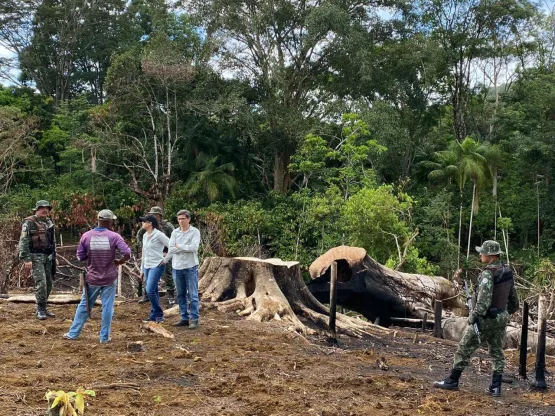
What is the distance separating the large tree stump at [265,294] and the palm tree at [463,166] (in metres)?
23.5

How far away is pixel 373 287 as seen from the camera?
12273 mm

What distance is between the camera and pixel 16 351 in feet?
23.4

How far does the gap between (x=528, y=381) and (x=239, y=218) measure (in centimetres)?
2011

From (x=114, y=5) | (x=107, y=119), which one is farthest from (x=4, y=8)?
(x=107, y=119)

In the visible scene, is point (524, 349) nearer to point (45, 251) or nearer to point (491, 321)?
point (491, 321)

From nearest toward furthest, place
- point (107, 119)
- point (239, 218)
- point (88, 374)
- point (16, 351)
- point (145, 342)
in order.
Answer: point (88, 374), point (16, 351), point (145, 342), point (239, 218), point (107, 119)

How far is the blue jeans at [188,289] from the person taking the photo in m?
9.05

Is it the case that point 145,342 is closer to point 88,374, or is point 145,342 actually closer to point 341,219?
point 88,374

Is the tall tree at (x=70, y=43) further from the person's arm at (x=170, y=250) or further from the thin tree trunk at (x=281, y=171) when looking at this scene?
the person's arm at (x=170, y=250)

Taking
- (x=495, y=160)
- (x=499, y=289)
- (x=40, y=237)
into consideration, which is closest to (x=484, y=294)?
(x=499, y=289)

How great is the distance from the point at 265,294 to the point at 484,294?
4.36 m

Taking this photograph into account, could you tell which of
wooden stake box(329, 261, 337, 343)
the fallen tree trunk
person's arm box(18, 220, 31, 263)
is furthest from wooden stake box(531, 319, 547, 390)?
person's arm box(18, 220, 31, 263)

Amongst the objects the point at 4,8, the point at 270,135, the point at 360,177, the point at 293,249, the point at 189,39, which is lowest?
the point at 293,249

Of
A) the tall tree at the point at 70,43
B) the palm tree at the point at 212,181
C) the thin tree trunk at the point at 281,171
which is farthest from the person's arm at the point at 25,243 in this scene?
the tall tree at the point at 70,43
